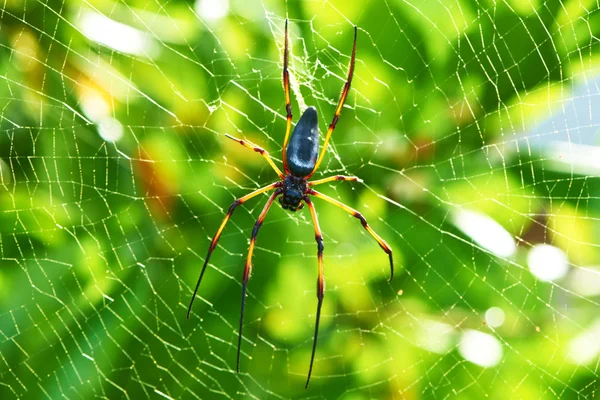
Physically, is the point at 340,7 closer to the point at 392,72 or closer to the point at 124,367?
the point at 392,72

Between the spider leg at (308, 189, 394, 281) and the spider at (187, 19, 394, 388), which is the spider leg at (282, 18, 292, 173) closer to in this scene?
the spider at (187, 19, 394, 388)

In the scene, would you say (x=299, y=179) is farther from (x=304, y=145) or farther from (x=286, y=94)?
(x=286, y=94)

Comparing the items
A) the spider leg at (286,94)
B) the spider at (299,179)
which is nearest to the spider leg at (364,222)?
the spider at (299,179)

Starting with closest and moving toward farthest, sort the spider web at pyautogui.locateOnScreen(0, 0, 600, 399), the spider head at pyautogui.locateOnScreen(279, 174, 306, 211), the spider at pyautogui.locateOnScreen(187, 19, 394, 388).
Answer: the spider web at pyautogui.locateOnScreen(0, 0, 600, 399) < the spider at pyautogui.locateOnScreen(187, 19, 394, 388) < the spider head at pyautogui.locateOnScreen(279, 174, 306, 211)

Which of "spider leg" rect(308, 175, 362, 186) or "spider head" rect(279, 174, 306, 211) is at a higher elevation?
"spider leg" rect(308, 175, 362, 186)

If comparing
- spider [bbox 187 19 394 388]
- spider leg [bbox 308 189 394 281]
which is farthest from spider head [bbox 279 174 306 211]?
spider leg [bbox 308 189 394 281]

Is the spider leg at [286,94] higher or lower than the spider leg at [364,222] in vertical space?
higher

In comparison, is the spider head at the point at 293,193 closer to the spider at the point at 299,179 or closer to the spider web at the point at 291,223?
the spider at the point at 299,179
